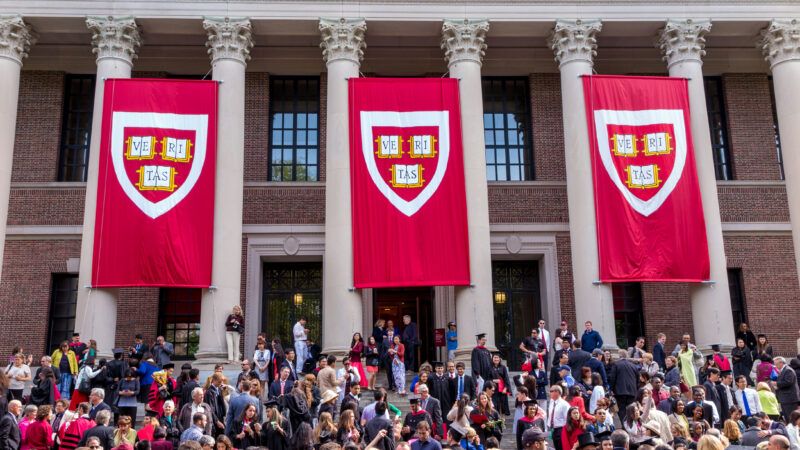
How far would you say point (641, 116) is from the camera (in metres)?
22.3

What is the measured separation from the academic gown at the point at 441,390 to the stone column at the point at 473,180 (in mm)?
4737

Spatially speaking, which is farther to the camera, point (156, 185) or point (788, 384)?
point (156, 185)

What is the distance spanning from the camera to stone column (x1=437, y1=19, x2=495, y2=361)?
21.2 meters

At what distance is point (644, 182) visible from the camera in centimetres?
2178

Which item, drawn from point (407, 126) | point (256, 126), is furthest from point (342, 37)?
point (256, 126)

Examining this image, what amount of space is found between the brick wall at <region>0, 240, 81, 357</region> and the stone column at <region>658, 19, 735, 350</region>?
18.7 m

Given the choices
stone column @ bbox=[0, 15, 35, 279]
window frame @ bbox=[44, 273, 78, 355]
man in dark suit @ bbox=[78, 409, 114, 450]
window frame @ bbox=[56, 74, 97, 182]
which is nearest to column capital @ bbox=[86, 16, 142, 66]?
stone column @ bbox=[0, 15, 35, 279]

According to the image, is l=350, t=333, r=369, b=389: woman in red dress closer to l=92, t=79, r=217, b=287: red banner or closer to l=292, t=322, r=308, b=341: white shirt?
l=292, t=322, r=308, b=341: white shirt

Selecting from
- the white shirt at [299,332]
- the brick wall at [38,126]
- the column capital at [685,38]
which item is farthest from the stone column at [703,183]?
the brick wall at [38,126]

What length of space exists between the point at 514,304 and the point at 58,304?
14.3 m

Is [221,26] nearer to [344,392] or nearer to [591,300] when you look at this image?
[344,392]

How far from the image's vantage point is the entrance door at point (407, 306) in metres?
25.8

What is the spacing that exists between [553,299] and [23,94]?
18.5 m

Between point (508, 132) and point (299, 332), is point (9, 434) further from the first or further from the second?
point (508, 132)
